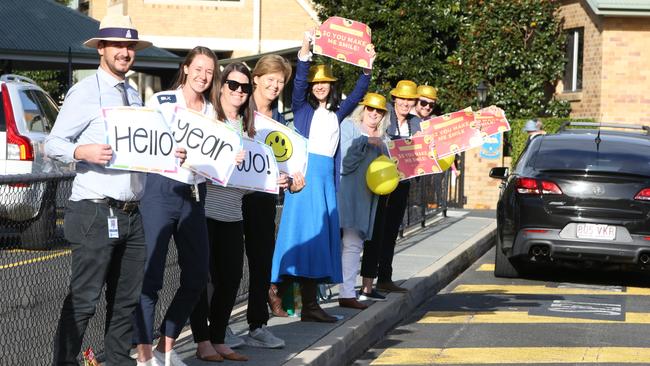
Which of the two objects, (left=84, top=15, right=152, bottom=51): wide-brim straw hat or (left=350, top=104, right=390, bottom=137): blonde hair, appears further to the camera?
(left=350, top=104, right=390, bottom=137): blonde hair

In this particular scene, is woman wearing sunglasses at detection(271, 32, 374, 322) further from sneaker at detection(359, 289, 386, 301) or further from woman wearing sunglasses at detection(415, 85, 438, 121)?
woman wearing sunglasses at detection(415, 85, 438, 121)

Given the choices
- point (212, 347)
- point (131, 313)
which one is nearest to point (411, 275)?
point (212, 347)

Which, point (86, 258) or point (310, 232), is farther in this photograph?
point (310, 232)

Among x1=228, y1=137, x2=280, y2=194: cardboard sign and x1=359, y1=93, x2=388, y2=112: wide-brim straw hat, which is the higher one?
x1=359, y1=93, x2=388, y2=112: wide-brim straw hat

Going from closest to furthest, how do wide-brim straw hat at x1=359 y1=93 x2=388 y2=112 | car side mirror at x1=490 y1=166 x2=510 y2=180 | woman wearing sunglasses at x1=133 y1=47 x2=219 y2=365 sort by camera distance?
woman wearing sunglasses at x1=133 y1=47 x2=219 y2=365
wide-brim straw hat at x1=359 y1=93 x2=388 y2=112
car side mirror at x1=490 y1=166 x2=510 y2=180

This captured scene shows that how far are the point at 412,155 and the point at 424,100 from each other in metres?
0.76

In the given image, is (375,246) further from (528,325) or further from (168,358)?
(168,358)

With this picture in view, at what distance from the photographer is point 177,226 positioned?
22.5ft

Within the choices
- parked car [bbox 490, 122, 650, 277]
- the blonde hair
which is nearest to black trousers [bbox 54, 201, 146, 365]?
the blonde hair

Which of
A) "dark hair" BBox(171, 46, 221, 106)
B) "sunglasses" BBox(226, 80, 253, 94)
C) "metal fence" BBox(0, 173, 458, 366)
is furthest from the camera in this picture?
"sunglasses" BBox(226, 80, 253, 94)

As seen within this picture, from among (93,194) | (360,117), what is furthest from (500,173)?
(93,194)

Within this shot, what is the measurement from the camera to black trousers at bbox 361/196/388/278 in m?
10.7

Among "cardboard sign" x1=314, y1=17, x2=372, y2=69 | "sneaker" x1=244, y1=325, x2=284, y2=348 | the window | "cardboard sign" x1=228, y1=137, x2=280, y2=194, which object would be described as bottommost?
"sneaker" x1=244, y1=325, x2=284, y2=348

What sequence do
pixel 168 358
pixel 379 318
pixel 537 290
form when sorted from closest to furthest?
pixel 168 358, pixel 379 318, pixel 537 290
